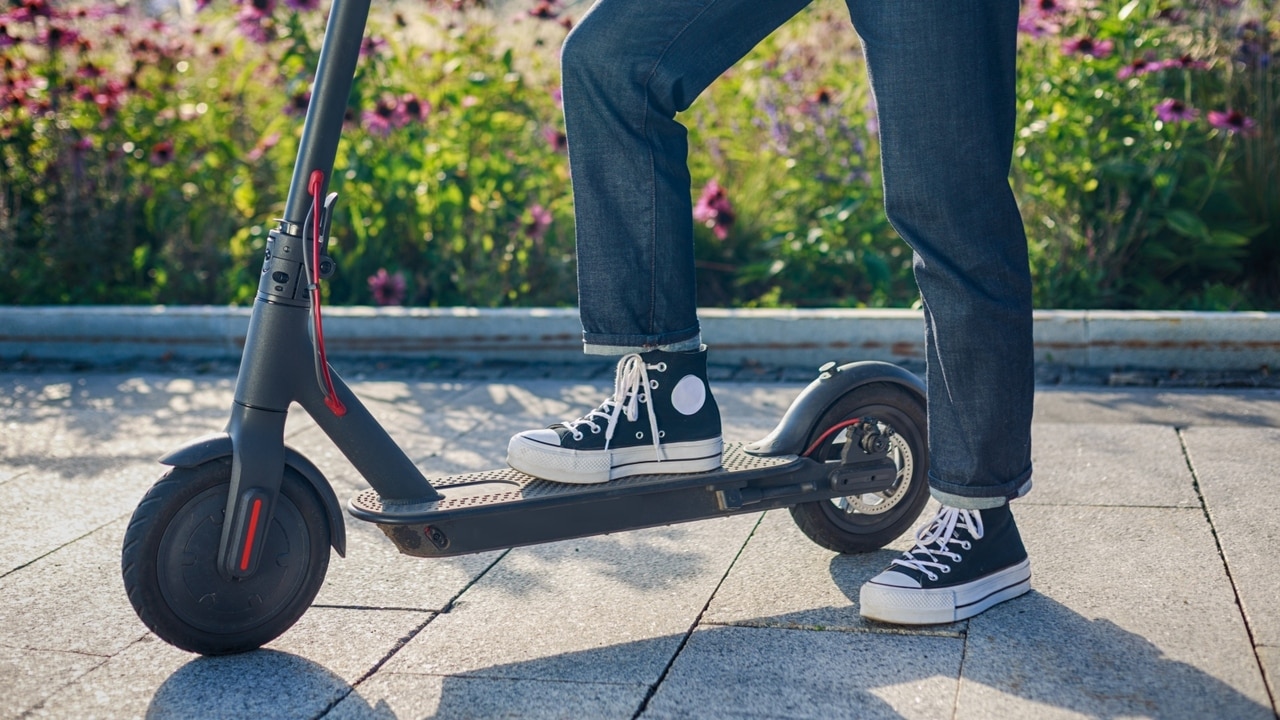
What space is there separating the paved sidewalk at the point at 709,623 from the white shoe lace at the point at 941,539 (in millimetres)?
112

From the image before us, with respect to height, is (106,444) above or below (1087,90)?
below

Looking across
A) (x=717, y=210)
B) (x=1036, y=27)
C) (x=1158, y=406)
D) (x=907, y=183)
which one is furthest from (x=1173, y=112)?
(x=907, y=183)

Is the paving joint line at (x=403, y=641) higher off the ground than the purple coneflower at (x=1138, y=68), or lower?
lower

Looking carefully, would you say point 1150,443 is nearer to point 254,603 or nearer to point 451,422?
point 451,422

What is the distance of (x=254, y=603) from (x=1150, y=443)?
2229 mm

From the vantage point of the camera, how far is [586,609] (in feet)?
7.63

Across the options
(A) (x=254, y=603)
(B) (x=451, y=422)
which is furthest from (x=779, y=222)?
(A) (x=254, y=603)

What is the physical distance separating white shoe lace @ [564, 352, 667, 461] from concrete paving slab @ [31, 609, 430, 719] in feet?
1.52

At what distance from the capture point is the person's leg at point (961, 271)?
81.7 inches

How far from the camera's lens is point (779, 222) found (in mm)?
5098

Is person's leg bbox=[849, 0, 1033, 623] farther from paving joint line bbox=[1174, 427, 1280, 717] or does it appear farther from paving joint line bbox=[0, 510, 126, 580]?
paving joint line bbox=[0, 510, 126, 580]

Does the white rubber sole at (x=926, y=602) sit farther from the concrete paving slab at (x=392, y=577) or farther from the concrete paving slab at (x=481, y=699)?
the concrete paving slab at (x=392, y=577)

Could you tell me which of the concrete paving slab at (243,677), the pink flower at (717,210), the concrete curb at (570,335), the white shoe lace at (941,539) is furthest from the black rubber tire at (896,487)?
the pink flower at (717,210)

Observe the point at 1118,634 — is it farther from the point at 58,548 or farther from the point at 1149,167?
the point at 1149,167
